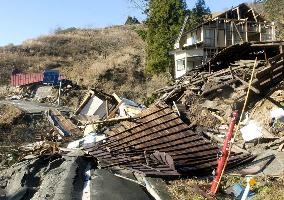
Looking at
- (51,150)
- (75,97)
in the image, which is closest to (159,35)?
(75,97)

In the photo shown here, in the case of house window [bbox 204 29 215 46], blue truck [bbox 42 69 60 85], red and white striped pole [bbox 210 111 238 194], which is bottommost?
blue truck [bbox 42 69 60 85]

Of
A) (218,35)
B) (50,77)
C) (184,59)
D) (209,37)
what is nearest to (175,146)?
(209,37)

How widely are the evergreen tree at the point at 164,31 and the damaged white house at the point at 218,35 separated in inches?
43.5

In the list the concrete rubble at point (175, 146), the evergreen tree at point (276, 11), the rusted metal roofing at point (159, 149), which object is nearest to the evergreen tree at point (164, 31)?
the evergreen tree at point (276, 11)

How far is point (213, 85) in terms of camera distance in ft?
50.2

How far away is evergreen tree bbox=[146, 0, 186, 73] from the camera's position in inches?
1284

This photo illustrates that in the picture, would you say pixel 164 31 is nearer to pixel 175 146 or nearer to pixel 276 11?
pixel 276 11

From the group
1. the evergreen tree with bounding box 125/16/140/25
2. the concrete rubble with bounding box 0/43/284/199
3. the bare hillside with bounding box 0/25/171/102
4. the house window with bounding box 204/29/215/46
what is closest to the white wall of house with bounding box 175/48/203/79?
the house window with bounding box 204/29/215/46

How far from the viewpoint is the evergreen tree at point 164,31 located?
107 feet

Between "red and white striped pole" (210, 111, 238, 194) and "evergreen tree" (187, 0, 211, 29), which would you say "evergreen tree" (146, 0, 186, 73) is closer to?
"evergreen tree" (187, 0, 211, 29)

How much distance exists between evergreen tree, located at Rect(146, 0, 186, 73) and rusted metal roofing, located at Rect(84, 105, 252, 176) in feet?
67.4

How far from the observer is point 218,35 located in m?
29.9

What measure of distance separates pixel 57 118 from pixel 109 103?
343 cm

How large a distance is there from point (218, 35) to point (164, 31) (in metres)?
4.88
